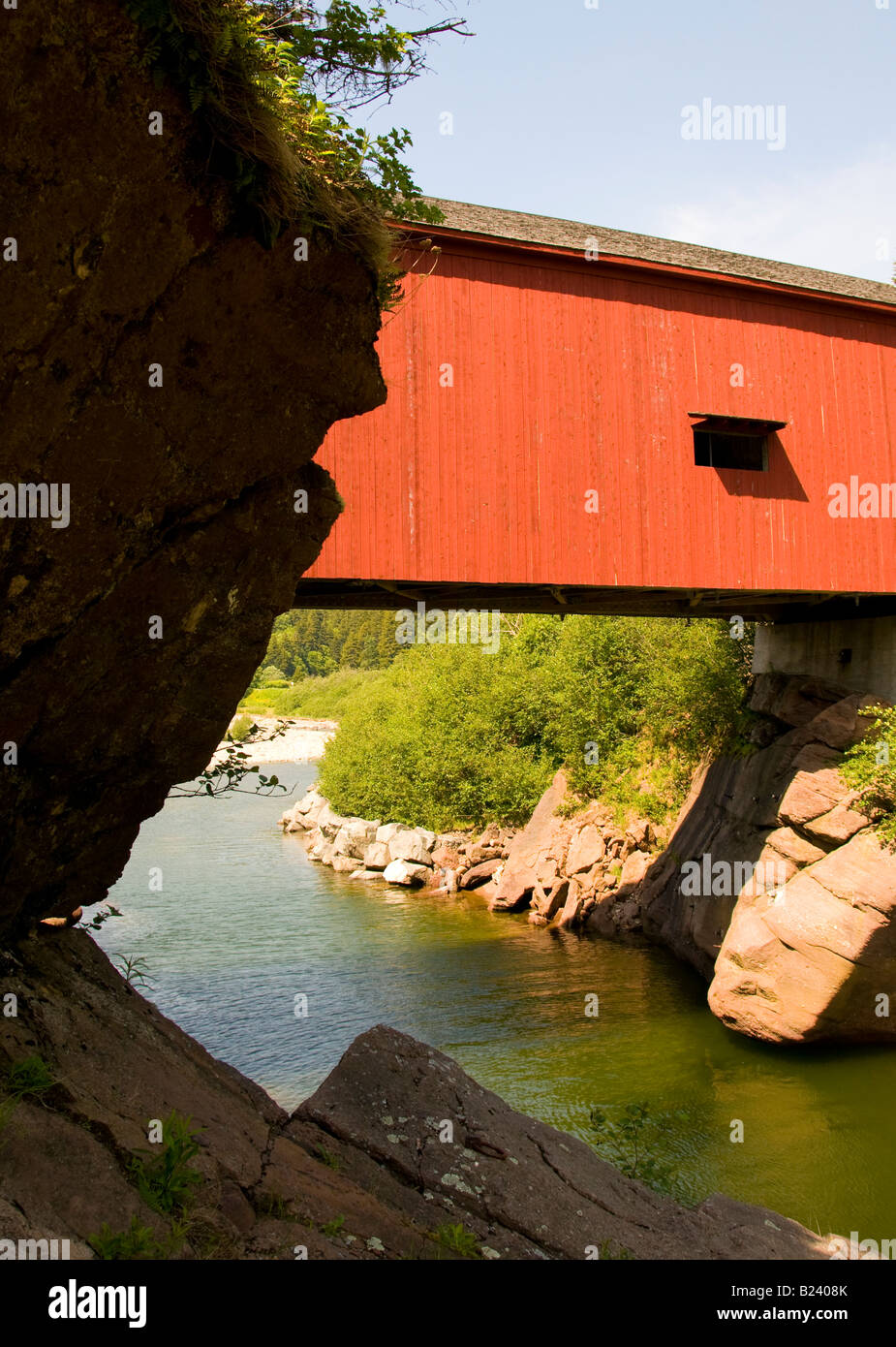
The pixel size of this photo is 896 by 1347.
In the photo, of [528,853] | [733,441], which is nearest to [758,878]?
[733,441]

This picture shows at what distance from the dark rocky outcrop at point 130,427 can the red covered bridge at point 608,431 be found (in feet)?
17.5

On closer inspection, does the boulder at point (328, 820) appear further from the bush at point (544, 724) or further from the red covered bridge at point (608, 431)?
the red covered bridge at point (608, 431)

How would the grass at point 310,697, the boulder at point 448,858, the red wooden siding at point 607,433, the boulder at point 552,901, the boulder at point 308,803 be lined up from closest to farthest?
the red wooden siding at point 607,433 < the boulder at point 552,901 < the boulder at point 448,858 < the boulder at point 308,803 < the grass at point 310,697

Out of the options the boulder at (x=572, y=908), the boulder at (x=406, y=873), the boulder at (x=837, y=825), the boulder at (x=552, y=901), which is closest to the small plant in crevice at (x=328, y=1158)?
the boulder at (x=837, y=825)

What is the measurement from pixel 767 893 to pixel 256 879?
11.2 m

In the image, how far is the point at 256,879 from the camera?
1991 centimetres

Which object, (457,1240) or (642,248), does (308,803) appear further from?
(457,1240)

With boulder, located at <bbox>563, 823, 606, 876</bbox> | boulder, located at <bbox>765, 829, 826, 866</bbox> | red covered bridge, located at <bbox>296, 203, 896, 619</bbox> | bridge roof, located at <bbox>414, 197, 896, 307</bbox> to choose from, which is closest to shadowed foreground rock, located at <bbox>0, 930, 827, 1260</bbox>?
red covered bridge, located at <bbox>296, 203, 896, 619</bbox>

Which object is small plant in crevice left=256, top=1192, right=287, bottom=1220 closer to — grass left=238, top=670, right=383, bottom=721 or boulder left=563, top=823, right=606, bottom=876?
boulder left=563, top=823, right=606, bottom=876

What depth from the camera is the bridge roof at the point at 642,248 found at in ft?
34.0

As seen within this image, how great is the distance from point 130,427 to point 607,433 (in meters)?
8.18

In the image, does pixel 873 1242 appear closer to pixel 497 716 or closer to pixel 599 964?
pixel 599 964

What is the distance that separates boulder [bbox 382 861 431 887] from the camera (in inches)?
790

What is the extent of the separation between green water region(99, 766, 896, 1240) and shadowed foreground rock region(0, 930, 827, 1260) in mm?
2906
